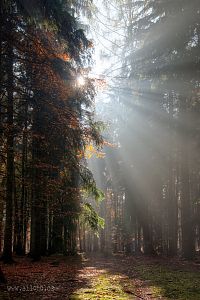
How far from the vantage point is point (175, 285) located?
9.59 metres

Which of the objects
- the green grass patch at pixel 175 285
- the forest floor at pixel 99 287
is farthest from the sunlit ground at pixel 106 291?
the green grass patch at pixel 175 285

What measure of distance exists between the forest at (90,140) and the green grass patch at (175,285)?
0.18 feet

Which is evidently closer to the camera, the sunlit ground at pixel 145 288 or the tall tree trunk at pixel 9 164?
the sunlit ground at pixel 145 288

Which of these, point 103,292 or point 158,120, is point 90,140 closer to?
point 103,292

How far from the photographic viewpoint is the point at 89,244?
5344 cm

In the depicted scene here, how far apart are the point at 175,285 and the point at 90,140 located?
604 cm

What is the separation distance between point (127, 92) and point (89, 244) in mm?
35594

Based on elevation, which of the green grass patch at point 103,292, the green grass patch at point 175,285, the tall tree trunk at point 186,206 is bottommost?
the green grass patch at point 175,285

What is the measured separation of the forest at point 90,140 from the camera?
980cm

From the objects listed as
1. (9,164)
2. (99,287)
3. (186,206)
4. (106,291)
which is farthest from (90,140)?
(186,206)

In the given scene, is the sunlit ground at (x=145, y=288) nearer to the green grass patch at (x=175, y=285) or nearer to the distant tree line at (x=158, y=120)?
the green grass patch at (x=175, y=285)

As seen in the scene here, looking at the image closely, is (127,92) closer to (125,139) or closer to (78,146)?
(125,139)

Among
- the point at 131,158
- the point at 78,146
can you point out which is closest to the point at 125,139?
the point at 131,158

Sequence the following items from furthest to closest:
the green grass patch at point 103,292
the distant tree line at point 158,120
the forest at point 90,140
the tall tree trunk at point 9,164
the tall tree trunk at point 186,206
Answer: the tall tree trunk at point 186,206
the distant tree line at point 158,120
the tall tree trunk at point 9,164
the forest at point 90,140
the green grass patch at point 103,292
